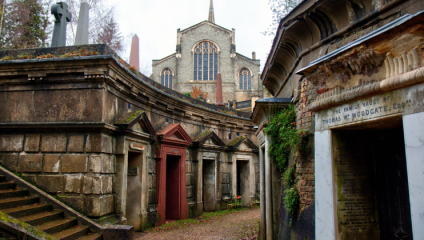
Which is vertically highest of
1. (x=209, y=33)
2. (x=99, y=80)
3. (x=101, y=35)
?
(x=209, y=33)

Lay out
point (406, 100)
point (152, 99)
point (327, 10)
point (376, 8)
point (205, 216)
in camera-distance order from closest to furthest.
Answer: point (406, 100), point (376, 8), point (327, 10), point (152, 99), point (205, 216)

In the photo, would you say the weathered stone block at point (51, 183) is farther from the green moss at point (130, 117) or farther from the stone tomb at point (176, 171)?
the stone tomb at point (176, 171)

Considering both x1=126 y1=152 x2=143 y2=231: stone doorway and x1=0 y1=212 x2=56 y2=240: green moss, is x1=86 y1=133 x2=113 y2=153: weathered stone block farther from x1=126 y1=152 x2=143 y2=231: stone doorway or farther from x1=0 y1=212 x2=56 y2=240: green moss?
x1=0 y1=212 x2=56 y2=240: green moss

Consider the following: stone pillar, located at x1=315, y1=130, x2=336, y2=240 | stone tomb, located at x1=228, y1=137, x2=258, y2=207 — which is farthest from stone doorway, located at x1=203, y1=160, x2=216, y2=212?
stone pillar, located at x1=315, y1=130, x2=336, y2=240

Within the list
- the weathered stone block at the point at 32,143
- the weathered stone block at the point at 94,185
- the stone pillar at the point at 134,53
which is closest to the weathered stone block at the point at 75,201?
the weathered stone block at the point at 94,185

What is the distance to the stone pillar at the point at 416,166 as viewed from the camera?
106 inches

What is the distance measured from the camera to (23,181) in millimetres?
6281

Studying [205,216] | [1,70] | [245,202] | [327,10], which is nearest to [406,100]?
[327,10]

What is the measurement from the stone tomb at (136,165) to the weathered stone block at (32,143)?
70.1 inches

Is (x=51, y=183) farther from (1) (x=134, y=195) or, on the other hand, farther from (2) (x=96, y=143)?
(1) (x=134, y=195)

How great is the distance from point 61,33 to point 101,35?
10522mm

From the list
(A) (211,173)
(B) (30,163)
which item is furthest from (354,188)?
(A) (211,173)

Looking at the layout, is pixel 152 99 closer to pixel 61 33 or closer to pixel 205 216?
pixel 61 33

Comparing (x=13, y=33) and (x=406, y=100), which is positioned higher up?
(x=13, y=33)
